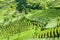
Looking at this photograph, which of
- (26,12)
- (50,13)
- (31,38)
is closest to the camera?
(31,38)

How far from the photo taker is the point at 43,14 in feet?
54.6

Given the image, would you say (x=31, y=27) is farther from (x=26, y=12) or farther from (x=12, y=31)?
(x=26, y=12)

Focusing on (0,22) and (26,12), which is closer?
(0,22)

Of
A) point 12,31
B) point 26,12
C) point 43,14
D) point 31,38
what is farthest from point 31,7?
point 31,38

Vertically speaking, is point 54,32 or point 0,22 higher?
point 54,32

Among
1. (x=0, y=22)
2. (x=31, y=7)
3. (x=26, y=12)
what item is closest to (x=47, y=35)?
(x=0, y=22)

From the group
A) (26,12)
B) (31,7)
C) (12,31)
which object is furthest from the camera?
(31,7)

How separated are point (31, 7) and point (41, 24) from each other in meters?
6.55

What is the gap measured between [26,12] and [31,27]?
14.7ft

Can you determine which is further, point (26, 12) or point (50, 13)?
point (26, 12)

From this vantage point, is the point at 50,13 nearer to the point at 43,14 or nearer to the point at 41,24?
the point at 43,14

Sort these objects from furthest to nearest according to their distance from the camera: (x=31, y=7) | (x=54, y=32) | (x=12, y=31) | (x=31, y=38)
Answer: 1. (x=31, y=7)
2. (x=12, y=31)
3. (x=31, y=38)
4. (x=54, y=32)

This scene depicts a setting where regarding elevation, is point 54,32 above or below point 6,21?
above

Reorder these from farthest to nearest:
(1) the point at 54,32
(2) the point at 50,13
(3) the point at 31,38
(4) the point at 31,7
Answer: (4) the point at 31,7
(2) the point at 50,13
(3) the point at 31,38
(1) the point at 54,32
